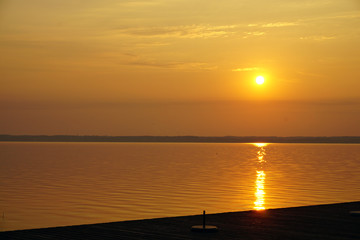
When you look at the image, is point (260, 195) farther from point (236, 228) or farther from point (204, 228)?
point (204, 228)

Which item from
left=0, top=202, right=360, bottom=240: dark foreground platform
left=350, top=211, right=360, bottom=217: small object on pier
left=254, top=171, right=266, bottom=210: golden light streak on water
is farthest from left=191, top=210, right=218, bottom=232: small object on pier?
left=254, top=171, right=266, bottom=210: golden light streak on water

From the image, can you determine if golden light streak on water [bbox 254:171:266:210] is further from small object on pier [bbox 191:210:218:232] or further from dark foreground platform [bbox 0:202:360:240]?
small object on pier [bbox 191:210:218:232]

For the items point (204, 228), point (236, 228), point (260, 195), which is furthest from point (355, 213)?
point (260, 195)

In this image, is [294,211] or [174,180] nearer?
[294,211]

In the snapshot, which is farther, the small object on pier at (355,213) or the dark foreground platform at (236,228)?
the small object on pier at (355,213)

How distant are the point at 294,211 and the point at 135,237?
741cm

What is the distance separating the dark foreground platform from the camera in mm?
14648

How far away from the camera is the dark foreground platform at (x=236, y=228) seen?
14648mm

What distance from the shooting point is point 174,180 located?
2101 inches

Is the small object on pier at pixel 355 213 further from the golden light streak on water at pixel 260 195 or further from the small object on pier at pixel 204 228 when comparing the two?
the golden light streak on water at pixel 260 195

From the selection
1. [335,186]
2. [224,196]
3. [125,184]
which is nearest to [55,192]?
[125,184]

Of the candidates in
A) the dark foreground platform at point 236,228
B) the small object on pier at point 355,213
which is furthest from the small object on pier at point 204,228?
the small object on pier at point 355,213

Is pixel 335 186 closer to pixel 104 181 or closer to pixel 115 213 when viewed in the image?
pixel 104 181

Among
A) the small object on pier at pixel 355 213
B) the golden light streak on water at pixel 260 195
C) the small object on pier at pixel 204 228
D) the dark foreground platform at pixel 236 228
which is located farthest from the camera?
the golden light streak on water at pixel 260 195
